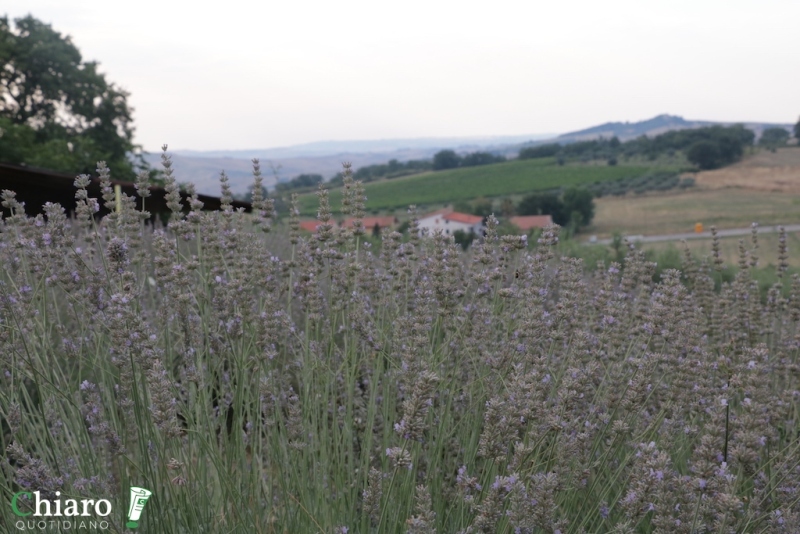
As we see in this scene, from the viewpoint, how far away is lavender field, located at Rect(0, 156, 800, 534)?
6.08ft

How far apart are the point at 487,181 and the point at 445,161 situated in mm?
6129

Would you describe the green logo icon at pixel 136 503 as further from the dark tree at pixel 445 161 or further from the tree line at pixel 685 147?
the dark tree at pixel 445 161

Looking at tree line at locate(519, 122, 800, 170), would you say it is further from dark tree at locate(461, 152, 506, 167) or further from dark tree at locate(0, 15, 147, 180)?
dark tree at locate(0, 15, 147, 180)

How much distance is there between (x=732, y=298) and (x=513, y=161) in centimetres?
5025

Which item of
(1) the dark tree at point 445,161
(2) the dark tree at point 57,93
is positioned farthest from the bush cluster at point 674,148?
(2) the dark tree at point 57,93

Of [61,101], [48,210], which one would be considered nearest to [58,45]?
[61,101]

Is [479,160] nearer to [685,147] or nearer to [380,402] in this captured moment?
[685,147]

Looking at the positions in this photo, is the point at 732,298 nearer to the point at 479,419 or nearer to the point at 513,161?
the point at 479,419

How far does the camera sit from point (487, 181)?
4706 centimetres

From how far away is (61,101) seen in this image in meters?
27.3

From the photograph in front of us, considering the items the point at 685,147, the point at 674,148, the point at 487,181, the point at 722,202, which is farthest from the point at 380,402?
the point at 674,148

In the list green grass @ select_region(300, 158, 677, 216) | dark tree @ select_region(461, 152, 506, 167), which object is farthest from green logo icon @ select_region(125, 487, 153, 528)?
dark tree @ select_region(461, 152, 506, 167)

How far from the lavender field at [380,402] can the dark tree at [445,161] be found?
161 ft

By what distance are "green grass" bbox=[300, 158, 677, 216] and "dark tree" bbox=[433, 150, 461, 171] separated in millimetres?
1261
